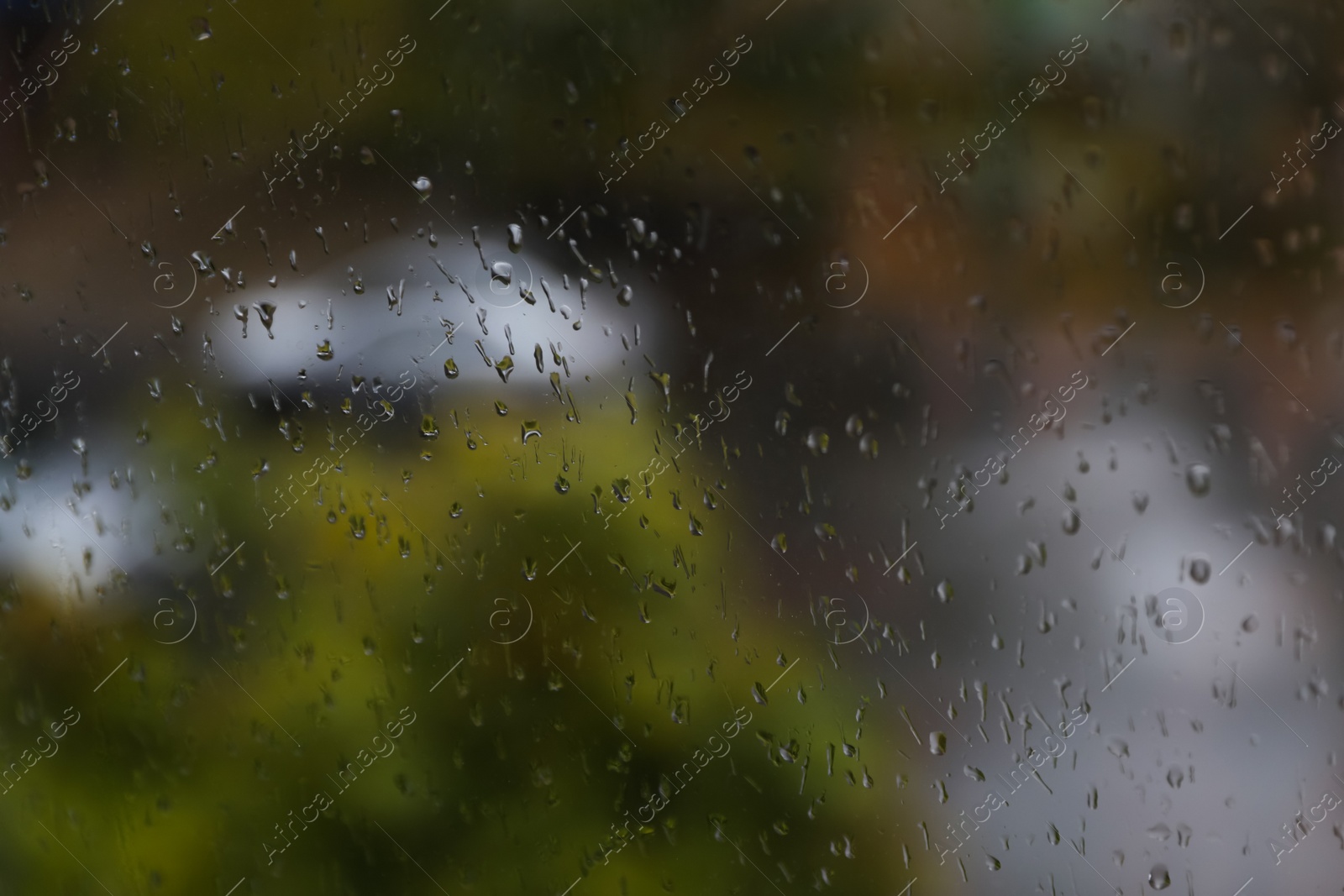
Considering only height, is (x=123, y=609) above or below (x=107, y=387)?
below

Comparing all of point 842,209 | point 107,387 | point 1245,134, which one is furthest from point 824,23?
point 107,387

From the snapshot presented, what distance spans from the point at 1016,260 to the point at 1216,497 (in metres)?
0.19

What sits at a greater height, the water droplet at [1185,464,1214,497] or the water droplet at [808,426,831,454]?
the water droplet at [808,426,831,454]

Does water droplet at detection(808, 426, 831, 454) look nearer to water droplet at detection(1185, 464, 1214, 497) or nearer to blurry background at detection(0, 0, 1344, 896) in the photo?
blurry background at detection(0, 0, 1344, 896)

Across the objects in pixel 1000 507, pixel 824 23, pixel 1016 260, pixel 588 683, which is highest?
pixel 824 23

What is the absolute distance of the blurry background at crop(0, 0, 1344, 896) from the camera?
54cm

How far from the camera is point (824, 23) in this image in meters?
0.55

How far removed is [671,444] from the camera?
57cm

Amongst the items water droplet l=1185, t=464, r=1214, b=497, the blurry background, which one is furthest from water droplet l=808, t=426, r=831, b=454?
water droplet l=1185, t=464, r=1214, b=497

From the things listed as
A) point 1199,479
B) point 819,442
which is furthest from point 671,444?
point 1199,479

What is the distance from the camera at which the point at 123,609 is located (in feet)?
Answer: 2.00

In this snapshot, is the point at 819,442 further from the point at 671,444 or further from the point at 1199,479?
the point at 1199,479

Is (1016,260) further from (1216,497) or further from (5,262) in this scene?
(5,262)

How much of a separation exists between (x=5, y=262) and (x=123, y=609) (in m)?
0.26
